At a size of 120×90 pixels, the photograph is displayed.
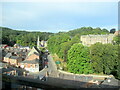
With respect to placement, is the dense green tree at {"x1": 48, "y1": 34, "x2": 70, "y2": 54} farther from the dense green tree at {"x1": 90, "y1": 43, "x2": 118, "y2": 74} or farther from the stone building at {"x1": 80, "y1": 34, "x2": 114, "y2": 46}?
the dense green tree at {"x1": 90, "y1": 43, "x2": 118, "y2": 74}

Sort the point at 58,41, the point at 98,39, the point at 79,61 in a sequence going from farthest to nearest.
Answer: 1. the point at 58,41
2. the point at 98,39
3. the point at 79,61

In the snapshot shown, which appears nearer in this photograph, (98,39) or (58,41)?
(98,39)

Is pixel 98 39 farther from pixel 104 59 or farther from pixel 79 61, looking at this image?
pixel 79 61

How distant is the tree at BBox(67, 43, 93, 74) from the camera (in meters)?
11.6

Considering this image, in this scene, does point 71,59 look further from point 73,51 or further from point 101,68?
point 101,68

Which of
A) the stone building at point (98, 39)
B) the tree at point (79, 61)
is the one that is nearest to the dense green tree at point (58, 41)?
the stone building at point (98, 39)

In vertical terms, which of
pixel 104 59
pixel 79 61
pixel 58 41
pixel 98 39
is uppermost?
pixel 98 39

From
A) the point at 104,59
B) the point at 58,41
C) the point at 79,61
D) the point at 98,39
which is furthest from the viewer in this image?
the point at 58,41

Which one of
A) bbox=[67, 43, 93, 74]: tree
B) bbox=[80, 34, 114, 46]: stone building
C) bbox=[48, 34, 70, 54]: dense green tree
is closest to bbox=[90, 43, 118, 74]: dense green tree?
bbox=[67, 43, 93, 74]: tree

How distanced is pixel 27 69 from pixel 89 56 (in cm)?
684

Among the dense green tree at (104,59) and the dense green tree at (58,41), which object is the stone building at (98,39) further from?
the dense green tree at (104,59)

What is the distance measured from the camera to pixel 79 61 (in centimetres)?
1161

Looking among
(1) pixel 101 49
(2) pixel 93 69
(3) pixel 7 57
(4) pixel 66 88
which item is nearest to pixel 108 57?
(1) pixel 101 49

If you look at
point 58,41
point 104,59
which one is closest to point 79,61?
point 104,59
